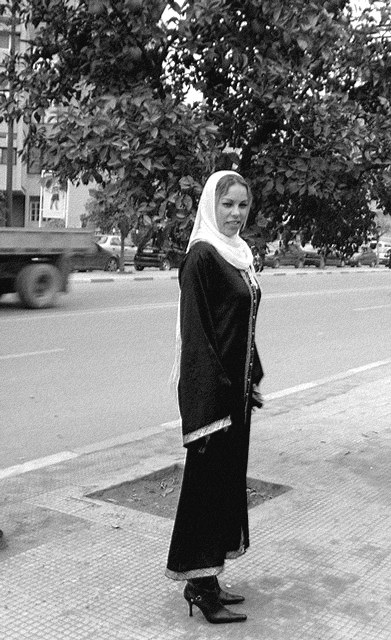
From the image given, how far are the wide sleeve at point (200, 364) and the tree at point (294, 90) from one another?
1.37 metres

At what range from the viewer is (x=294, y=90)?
4.83 m

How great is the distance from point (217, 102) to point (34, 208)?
2025 inches

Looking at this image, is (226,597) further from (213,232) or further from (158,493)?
(158,493)

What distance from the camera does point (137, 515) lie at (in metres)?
5.01

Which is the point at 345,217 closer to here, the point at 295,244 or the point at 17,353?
the point at 295,244

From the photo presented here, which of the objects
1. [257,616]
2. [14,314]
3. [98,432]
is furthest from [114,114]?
[14,314]

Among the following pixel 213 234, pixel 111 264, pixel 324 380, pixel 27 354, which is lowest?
pixel 111 264

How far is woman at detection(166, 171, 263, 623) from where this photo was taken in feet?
11.9

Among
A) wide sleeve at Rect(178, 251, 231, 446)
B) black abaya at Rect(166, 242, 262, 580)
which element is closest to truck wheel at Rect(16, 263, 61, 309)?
black abaya at Rect(166, 242, 262, 580)

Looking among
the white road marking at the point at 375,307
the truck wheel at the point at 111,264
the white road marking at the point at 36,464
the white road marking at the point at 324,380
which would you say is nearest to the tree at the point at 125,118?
the white road marking at the point at 36,464

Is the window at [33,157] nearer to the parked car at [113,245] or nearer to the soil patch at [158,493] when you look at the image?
the soil patch at [158,493]

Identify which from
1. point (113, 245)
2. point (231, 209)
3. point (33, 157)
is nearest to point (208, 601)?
point (231, 209)

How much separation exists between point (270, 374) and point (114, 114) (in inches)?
254

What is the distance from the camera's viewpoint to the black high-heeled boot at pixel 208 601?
145 inches
